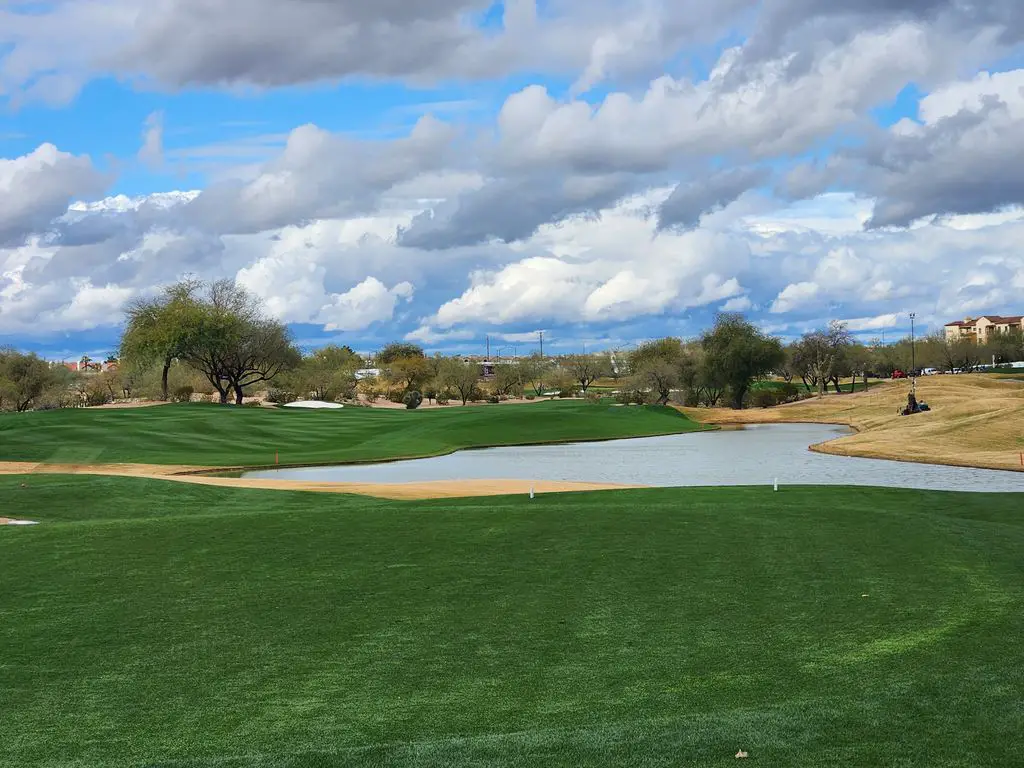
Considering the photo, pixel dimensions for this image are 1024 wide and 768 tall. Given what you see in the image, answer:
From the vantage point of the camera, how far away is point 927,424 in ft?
222

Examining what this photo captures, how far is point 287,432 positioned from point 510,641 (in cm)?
5764

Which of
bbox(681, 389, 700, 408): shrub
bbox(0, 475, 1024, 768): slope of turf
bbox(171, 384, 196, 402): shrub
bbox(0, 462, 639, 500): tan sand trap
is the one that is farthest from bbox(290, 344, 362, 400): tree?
bbox(0, 475, 1024, 768): slope of turf

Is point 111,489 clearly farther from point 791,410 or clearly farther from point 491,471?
point 791,410

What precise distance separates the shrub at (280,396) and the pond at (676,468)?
51.8 m

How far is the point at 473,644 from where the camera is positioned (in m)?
12.1

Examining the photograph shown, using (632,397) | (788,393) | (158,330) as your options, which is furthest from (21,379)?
(788,393)

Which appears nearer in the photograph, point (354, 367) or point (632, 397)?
point (632, 397)

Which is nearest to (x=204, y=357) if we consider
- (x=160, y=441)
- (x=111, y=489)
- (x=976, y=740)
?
(x=160, y=441)

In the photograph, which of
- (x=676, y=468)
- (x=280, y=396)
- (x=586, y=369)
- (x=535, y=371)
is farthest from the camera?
(x=535, y=371)

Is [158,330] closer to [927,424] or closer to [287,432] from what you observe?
[287,432]

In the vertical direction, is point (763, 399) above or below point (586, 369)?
below

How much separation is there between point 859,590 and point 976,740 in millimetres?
6897

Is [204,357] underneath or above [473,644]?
above

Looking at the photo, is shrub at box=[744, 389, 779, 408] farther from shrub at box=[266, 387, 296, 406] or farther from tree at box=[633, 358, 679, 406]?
shrub at box=[266, 387, 296, 406]
